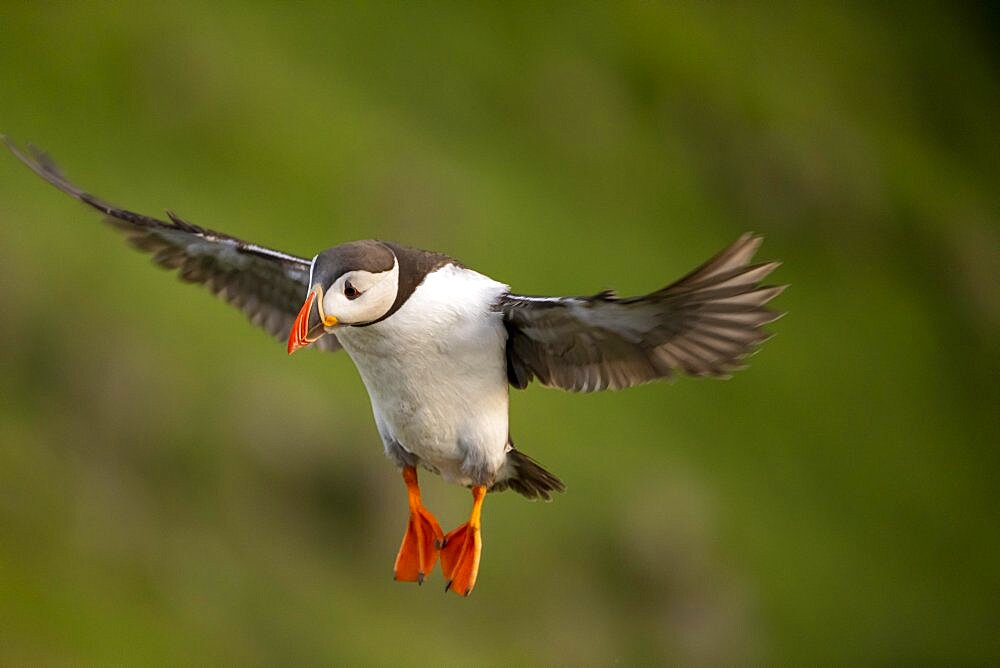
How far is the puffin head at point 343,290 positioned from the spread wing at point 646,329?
710 mm

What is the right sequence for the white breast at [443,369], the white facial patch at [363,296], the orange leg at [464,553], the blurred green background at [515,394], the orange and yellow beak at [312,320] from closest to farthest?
the orange and yellow beak at [312,320] < the white facial patch at [363,296] < the white breast at [443,369] < the orange leg at [464,553] < the blurred green background at [515,394]

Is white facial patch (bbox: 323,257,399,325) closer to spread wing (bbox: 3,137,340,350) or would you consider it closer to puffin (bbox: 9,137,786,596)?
puffin (bbox: 9,137,786,596)

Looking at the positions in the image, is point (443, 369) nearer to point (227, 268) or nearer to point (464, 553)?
point (464, 553)

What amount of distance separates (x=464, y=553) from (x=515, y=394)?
612 inches

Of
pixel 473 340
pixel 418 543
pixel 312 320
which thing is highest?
pixel 473 340

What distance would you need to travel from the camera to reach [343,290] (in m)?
6.00

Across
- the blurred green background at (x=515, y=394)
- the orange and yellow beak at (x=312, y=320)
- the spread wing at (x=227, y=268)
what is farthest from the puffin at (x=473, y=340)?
the blurred green background at (x=515, y=394)

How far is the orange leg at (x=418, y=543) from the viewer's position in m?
7.38

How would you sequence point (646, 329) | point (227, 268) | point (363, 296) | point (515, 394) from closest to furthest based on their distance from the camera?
point (363, 296) < point (646, 329) < point (227, 268) < point (515, 394)

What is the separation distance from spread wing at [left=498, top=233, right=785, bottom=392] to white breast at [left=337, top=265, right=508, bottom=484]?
16cm

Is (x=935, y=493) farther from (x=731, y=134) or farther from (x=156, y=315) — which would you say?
(x=156, y=315)

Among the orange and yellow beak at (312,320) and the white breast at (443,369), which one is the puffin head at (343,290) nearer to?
the orange and yellow beak at (312,320)

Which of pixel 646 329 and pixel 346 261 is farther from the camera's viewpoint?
pixel 646 329

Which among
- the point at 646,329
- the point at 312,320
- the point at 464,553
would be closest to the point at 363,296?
the point at 312,320
